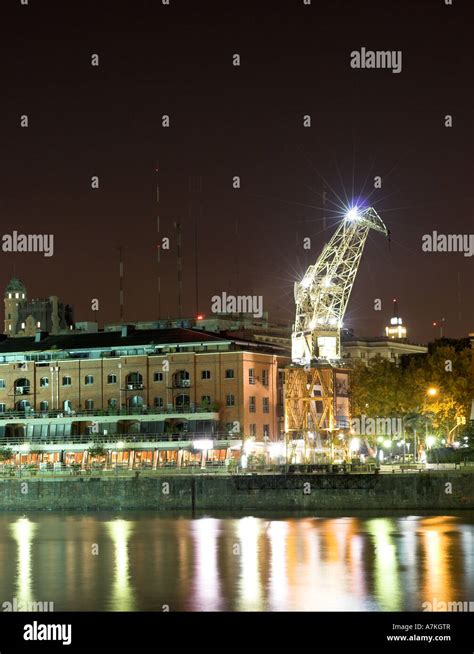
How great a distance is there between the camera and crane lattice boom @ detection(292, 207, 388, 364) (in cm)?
8844

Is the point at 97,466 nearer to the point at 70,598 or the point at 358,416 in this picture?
the point at 358,416

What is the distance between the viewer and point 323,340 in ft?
297

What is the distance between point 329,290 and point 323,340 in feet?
11.3

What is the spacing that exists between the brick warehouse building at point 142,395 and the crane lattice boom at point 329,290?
435 inches

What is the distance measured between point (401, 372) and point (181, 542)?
51969mm

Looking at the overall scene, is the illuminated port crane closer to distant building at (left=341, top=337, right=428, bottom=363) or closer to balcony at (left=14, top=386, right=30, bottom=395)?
balcony at (left=14, top=386, right=30, bottom=395)

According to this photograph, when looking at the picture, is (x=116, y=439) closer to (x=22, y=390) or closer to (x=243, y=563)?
(x=22, y=390)

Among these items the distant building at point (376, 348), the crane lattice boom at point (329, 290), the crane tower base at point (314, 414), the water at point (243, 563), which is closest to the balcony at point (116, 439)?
the crane tower base at point (314, 414)

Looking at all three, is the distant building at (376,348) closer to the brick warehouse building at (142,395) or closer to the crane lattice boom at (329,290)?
A: the brick warehouse building at (142,395)

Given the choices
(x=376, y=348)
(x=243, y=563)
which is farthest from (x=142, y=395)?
(x=376, y=348)

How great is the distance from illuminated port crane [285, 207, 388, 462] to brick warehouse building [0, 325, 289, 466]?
917cm

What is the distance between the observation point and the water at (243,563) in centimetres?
4550

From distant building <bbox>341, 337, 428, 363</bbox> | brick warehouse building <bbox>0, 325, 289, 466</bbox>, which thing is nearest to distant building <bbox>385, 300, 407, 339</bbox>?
distant building <bbox>341, 337, 428, 363</bbox>
